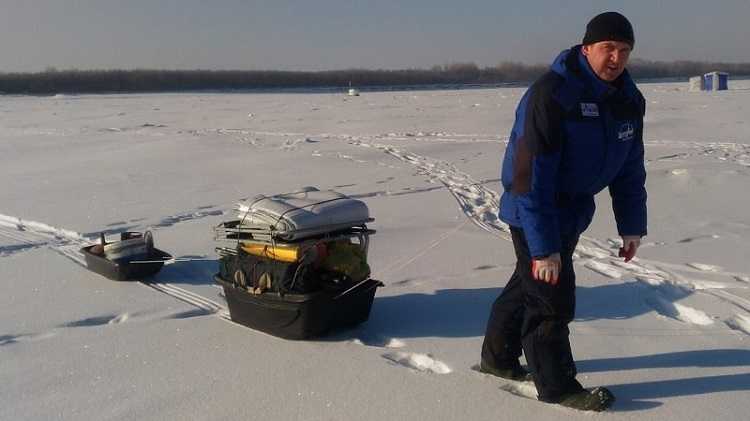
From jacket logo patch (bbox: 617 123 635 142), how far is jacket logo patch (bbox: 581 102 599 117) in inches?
Result: 5.3

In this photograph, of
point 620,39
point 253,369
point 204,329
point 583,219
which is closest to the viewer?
point 620,39

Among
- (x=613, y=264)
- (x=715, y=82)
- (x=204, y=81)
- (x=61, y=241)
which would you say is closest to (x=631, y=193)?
(x=613, y=264)

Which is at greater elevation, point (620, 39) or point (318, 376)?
point (620, 39)

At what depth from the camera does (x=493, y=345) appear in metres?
2.90

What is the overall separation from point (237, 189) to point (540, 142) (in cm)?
589

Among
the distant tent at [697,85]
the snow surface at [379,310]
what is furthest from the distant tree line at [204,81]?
the snow surface at [379,310]

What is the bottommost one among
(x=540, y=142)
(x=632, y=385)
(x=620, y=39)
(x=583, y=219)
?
(x=632, y=385)

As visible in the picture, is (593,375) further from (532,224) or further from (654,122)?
(654,122)

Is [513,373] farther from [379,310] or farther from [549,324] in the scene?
[379,310]

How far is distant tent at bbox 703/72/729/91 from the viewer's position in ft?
94.3

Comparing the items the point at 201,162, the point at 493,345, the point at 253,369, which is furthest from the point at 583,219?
the point at 201,162

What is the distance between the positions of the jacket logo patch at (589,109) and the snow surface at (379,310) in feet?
3.75

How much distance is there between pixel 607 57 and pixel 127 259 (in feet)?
10.4

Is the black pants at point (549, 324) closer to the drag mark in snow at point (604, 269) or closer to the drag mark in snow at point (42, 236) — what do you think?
the drag mark in snow at point (604, 269)
